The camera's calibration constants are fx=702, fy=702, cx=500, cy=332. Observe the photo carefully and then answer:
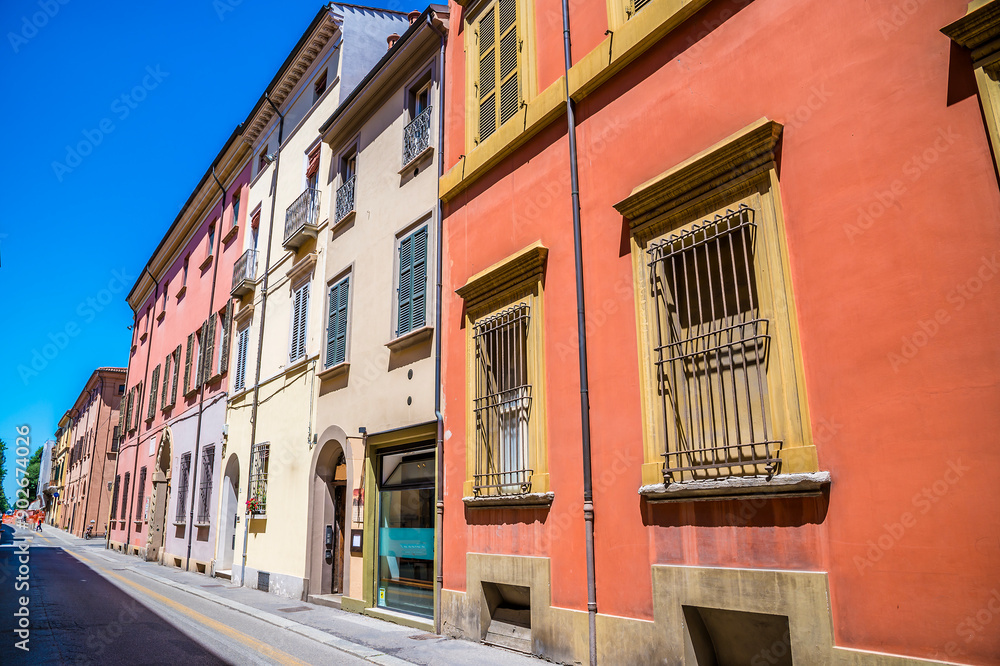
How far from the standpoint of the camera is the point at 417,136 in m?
12.5

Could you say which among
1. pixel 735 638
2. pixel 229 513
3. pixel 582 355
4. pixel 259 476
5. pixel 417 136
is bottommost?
pixel 735 638

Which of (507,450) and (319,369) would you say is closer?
(507,450)

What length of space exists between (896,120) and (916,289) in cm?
134

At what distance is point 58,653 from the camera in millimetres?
8227

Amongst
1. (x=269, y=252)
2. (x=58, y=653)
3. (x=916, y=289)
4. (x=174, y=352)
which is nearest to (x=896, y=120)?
(x=916, y=289)

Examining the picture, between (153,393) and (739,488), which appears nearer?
(739,488)

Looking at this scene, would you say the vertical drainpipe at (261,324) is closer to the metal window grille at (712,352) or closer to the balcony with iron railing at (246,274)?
the balcony with iron railing at (246,274)

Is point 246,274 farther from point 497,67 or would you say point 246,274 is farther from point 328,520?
point 497,67

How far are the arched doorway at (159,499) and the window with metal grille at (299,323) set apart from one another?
11.5 m

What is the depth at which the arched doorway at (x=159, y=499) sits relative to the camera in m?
25.0

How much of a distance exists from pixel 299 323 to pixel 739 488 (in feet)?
40.8

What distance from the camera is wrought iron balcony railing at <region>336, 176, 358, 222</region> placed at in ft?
47.7

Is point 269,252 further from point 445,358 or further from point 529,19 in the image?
point 529,19

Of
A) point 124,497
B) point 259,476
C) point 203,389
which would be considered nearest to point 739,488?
point 259,476
